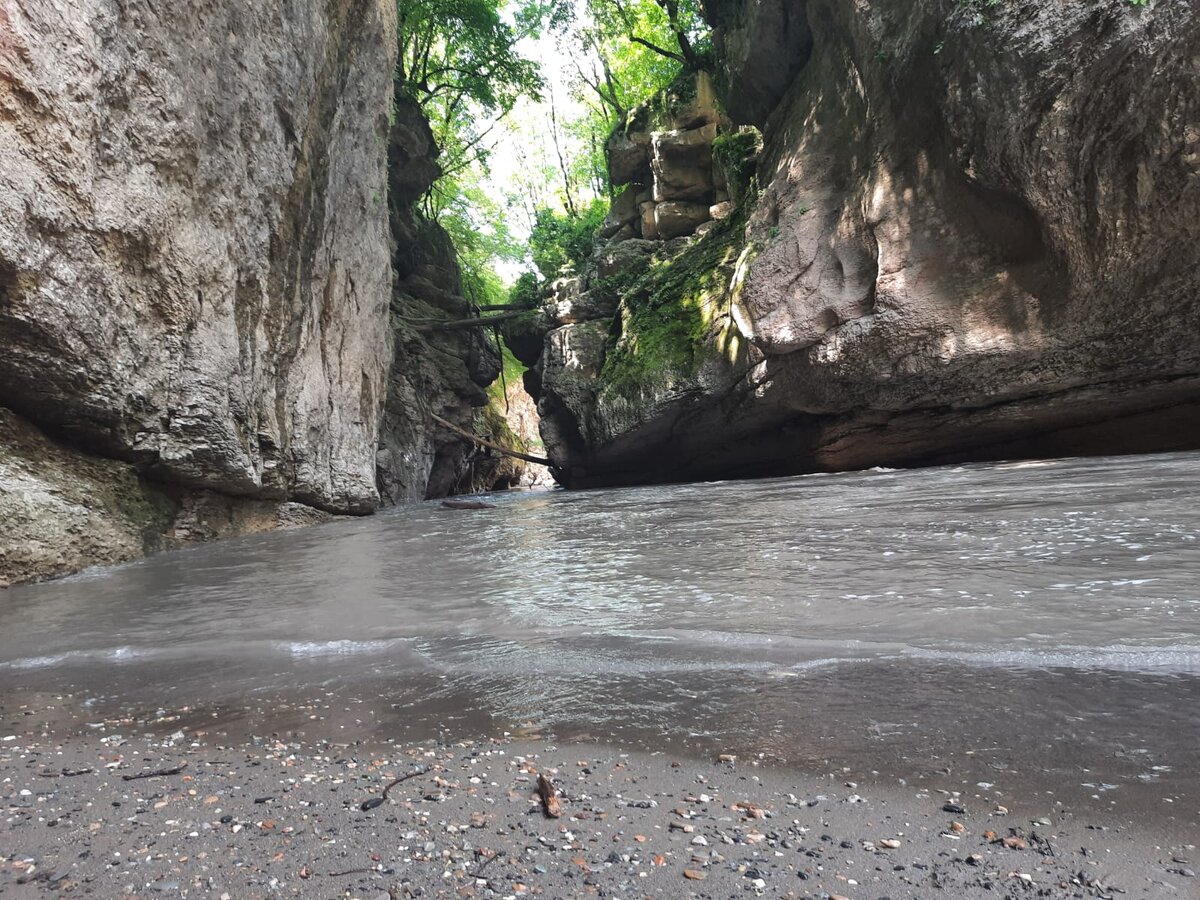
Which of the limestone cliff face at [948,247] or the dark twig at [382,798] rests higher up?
the limestone cliff face at [948,247]

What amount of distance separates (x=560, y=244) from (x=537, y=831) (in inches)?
735

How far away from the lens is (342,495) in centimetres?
912

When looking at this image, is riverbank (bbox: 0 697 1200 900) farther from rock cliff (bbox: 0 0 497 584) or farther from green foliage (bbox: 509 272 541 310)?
green foliage (bbox: 509 272 541 310)

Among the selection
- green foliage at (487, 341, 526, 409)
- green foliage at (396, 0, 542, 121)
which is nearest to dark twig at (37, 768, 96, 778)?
green foliage at (396, 0, 542, 121)

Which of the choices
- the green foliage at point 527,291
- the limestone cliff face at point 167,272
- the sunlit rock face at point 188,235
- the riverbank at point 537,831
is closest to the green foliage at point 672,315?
the green foliage at point 527,291

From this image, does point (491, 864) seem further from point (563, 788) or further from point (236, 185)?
point (236, 185)

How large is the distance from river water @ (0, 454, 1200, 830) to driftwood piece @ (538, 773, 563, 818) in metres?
0.25

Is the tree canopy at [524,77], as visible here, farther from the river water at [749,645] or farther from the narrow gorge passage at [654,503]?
the river water at [749,645]

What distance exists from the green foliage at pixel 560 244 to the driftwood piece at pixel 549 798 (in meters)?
17.4

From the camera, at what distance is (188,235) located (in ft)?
19.2

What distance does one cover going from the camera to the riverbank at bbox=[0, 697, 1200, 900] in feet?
3.01

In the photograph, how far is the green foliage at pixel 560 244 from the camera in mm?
18125

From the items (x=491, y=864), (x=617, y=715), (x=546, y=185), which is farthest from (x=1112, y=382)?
(x=546, y=185)

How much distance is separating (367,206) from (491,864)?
11.4 m
